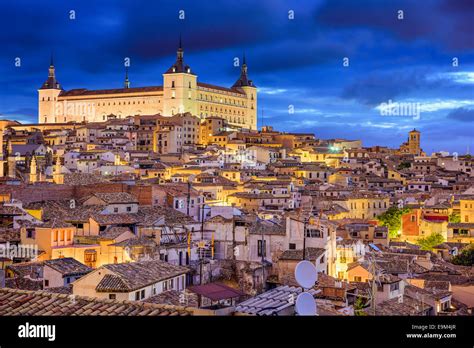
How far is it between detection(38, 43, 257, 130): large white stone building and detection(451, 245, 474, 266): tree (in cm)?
4838

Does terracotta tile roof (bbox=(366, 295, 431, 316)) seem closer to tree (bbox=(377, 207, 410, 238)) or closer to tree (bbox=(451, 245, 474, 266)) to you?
tree (bbox=(451, 245, 474, 266))

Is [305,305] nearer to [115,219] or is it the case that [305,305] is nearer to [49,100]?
[115,219]

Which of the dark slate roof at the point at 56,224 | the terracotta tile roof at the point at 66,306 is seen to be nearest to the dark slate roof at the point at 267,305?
the terracotta tile roof at the point at 66,306

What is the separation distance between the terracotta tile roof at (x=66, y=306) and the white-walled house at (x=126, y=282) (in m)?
3.90

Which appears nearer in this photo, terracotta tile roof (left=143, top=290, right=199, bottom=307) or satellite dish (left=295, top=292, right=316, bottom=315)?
satellite dish (left=295, top=292, right=316, bottom=315)

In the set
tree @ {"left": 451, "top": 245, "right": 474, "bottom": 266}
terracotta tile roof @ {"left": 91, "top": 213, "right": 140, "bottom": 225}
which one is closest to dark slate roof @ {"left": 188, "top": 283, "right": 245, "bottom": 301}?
terracotta tile roof @ {"left": 91, "top": 213, "right": 140, "bottom": 225}

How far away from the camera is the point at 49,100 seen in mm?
74750

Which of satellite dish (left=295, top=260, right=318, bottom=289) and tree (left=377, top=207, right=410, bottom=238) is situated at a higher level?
satellite dish (left=295, top=260, right=318, bottom=289)

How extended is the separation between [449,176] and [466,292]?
29.1m

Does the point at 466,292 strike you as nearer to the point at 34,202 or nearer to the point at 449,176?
the point at 34,202

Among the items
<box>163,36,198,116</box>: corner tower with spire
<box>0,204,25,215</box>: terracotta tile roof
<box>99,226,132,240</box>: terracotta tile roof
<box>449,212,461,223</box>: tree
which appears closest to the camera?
<box>99,226,132,240</box>: terracotta tile roof

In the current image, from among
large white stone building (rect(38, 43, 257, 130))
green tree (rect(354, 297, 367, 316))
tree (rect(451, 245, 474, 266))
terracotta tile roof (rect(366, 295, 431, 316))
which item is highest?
large white stone building (rect(38, 43, 257, 130))

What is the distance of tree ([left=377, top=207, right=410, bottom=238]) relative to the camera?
30.4 m

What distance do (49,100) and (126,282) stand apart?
67668 millimetres
